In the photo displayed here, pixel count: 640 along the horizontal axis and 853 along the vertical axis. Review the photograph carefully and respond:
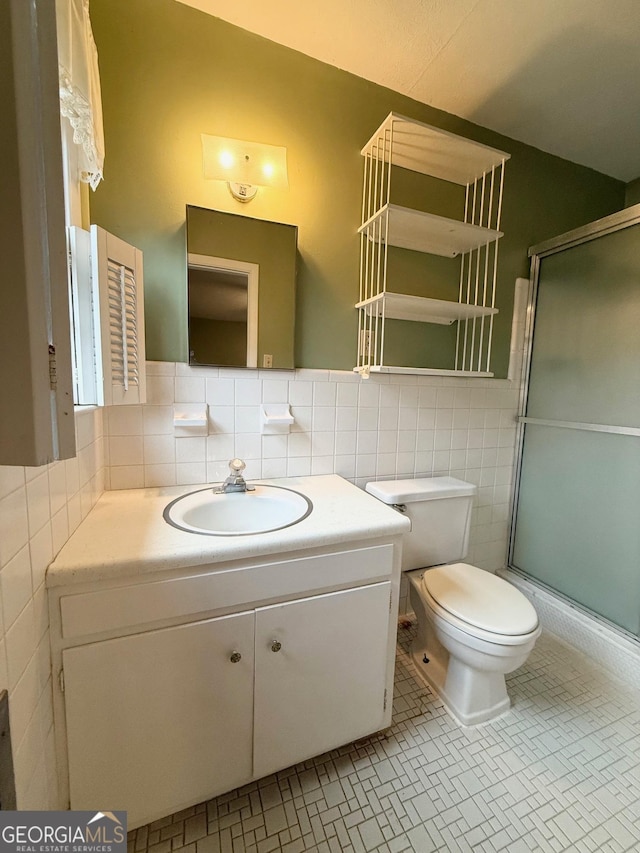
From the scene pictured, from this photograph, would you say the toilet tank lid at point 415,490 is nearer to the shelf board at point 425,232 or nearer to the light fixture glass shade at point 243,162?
the shelf board at point 425,232

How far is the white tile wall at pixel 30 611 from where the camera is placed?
572mm

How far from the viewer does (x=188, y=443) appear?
1.29 m

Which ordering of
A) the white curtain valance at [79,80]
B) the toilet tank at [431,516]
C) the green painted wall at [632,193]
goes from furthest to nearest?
the green painted wall at [632,193], the toilet tank at [431,516], the white curtain valance at [79,80]

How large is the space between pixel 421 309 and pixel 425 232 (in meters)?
0.31

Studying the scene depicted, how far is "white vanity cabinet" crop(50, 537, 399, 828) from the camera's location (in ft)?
2.52

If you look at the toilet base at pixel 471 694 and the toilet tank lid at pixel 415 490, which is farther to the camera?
the toilet tank lid at pixel 415 490

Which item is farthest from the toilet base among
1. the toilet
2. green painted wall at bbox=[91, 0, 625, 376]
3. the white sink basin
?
green painted wall at bbox=[91, 0, 625, 376]

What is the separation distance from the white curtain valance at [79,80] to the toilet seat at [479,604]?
1726 millimetres

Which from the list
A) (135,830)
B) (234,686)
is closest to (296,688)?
(234,686)

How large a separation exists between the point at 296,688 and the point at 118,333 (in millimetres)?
1102

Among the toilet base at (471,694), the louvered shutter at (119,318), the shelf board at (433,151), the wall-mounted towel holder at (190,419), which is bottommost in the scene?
the toilet base at (471,694)

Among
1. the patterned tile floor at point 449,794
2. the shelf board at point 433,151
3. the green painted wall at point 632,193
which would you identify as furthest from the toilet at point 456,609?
the green painted wall at point 632,193

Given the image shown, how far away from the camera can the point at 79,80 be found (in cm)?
75

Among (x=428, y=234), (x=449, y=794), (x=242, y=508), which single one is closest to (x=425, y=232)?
(x=428, y=234)
